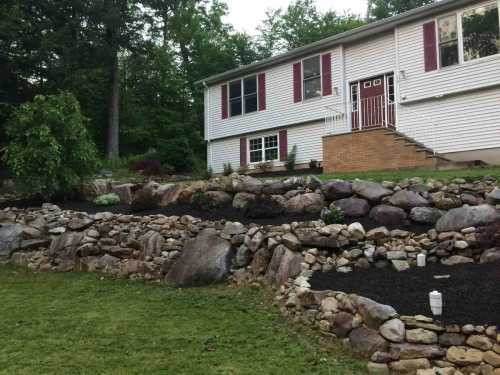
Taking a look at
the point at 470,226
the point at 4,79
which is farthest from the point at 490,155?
the point at 4,79

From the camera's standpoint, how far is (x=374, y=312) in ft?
14.4

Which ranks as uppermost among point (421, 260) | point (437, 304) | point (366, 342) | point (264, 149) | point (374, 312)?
point (264, 149)

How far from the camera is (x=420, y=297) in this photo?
4.75m

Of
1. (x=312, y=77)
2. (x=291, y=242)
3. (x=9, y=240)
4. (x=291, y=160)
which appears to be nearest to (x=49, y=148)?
(x=9, y=240)

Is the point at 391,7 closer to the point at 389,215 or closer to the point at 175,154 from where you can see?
the point at 175,154

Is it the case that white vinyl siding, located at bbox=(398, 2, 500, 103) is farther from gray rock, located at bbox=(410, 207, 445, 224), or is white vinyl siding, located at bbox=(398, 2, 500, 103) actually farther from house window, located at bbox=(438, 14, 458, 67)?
gray rock, located at bbox=(410, 207, 445, 224)

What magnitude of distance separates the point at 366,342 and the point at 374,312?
288mm

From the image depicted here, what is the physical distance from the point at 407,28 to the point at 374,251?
31.8ft

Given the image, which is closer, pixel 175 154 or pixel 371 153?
pixel 371 153

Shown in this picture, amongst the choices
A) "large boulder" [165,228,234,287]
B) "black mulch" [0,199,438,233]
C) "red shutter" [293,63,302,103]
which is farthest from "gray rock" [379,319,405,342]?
"red shutter" [293,63,302,103]

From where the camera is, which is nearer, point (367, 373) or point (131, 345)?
point (367, 373)

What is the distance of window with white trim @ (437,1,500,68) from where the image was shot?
39.3 ft

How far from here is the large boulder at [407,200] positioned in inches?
267

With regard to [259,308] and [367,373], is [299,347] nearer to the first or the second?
[367,373]
